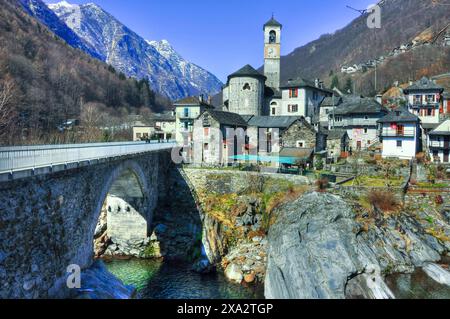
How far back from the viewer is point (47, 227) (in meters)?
16.8

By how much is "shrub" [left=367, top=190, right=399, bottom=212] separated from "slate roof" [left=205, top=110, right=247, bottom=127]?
2115cm

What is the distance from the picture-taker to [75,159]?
1980 centimetres

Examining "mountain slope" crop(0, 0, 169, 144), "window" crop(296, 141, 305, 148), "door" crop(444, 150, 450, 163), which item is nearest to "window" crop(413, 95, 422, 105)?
"door" crop(444, 150, 450, 163)

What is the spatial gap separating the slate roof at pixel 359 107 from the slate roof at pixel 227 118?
674 inches

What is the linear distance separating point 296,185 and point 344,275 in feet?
45.5

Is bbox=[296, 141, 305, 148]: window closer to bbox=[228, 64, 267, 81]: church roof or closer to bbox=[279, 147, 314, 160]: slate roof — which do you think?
bbox=[279, 147, 314, 160]: slate roof

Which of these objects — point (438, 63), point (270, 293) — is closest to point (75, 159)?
point (270, 293)

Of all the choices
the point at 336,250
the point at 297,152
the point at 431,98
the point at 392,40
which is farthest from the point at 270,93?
the point at 392,40

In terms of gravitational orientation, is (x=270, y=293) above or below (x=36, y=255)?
below

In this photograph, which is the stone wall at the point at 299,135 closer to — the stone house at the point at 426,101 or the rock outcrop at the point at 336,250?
the rock outcrop at the point at 336,250

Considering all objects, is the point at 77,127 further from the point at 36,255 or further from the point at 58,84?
the point at 36,255

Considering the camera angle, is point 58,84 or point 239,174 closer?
point 239,174


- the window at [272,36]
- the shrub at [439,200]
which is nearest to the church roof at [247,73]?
the window at [272,36]

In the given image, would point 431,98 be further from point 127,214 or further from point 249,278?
point 127,214
